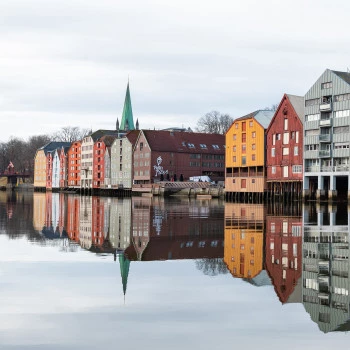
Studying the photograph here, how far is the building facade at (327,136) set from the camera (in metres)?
75.4

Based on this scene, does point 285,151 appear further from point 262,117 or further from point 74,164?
point 74,164

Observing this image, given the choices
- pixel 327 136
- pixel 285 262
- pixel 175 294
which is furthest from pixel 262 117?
pixel 175 294

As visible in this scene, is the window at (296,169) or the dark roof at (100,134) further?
the dark roof at (100,134)

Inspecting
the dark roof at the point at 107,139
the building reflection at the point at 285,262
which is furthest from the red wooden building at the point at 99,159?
the building reflection at the point at 285,262

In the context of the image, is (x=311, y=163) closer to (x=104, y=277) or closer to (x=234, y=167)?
(x=234, y=167)

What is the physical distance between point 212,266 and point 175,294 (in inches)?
158

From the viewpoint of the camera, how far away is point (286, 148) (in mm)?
85500

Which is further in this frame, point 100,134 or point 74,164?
point 74,164

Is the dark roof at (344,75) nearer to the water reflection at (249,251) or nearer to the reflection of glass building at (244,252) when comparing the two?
the water reflection at (249,251)

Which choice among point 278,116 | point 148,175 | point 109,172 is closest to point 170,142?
point 148,175

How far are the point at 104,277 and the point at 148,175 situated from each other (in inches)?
4157

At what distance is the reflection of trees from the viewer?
1497cm

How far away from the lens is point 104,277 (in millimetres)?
14188

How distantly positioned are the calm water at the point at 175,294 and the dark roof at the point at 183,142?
98.3 m
